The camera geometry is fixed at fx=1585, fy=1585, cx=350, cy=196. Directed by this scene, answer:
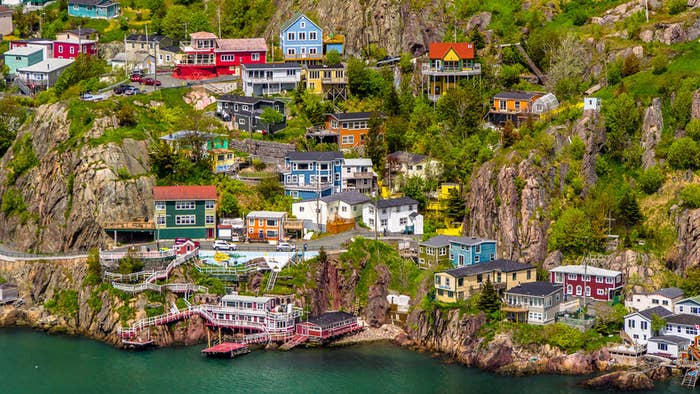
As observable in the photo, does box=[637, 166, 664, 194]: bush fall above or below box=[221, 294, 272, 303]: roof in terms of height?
above

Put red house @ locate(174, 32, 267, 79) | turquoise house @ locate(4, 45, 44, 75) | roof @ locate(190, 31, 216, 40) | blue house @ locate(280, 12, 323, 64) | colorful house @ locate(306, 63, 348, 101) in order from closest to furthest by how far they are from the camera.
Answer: colorful house @ locate(306, 63, 348, 101)
red house @ locate(174, 32, 267, 79)
blue house @ locate(280, 12, 323, 64)
roof @ locate(190, 31, 216, 40)
turquoise house @ locate(4, 45, 44, 75)

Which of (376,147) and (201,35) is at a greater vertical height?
(201,35)

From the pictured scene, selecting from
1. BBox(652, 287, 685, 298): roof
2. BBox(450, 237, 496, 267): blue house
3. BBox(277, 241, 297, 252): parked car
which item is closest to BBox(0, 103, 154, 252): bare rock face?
BBox(277, 241, 297, 252): parked car

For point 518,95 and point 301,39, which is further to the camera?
point 301,39

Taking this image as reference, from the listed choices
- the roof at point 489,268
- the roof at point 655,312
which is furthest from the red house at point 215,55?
the roof at point 655,312

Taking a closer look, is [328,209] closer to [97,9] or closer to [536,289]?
[536,289]

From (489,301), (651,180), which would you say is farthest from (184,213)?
(651,180)

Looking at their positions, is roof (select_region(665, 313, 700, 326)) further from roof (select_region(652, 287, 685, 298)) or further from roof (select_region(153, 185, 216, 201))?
roof (select_region(153, 185, 216, 201))

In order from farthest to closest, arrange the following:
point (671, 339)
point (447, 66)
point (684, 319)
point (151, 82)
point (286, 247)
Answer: point (151, 82)
point (447, 66)
point (286, 247)
point (684, 319)
point (671, 339)
